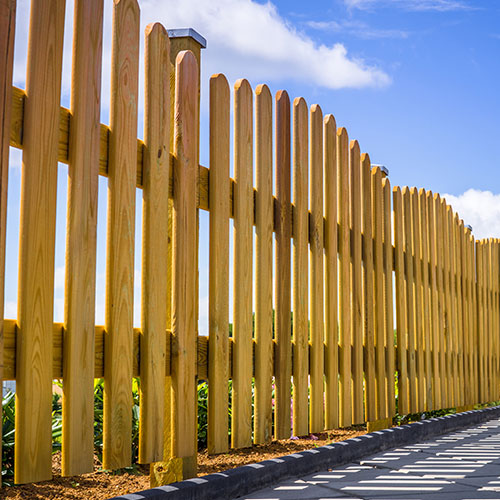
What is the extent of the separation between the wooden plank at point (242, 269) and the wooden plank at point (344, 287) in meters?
1.29

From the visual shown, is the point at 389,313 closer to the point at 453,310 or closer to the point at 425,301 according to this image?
the point at 425,301

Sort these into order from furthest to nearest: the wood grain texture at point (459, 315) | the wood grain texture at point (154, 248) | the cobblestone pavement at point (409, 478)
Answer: the wood grain texture at point (459, 315), the cobblestone pavement at point (409, 478), the wood grain texture at point (154, 248)

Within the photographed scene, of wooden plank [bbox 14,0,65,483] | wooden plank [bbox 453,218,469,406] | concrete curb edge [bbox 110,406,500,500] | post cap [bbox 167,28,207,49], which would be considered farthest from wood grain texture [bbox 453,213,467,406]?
wooden plank [bbox 14,0,65,483]

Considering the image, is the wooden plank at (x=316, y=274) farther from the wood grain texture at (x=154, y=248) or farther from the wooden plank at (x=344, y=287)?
the wood grain texture at (x=154, y=248)

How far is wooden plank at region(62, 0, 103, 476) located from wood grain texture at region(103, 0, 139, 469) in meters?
0.11

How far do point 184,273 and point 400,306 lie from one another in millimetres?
3205

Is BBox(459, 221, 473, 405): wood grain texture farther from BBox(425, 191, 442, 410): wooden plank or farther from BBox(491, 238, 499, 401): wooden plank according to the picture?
BBox(491, 238, 499, 401): wooden plank

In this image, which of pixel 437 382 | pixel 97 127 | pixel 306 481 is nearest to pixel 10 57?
pixel 97 127

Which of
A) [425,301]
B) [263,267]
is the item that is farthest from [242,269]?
[425,301]

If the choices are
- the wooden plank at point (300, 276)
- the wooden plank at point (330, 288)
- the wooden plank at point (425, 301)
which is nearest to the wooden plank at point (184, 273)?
the wooden plank at point (300, 276)

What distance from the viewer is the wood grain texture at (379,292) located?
5.54 metres

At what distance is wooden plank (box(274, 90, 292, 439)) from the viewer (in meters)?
4.06

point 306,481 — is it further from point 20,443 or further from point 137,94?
point 137,94

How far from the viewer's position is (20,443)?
2555mm
